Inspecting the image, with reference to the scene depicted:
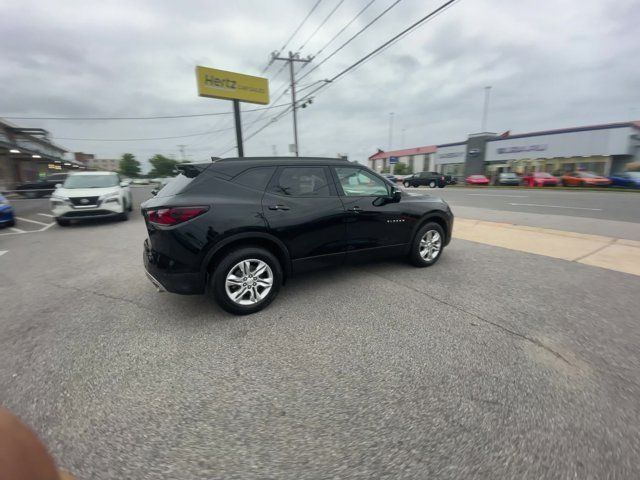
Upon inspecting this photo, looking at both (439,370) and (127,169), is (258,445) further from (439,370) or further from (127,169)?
(127,169)

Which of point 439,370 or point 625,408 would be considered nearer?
point 625,408

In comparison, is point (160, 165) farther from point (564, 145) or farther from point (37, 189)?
point (564, 145)

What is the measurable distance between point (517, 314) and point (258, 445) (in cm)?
287

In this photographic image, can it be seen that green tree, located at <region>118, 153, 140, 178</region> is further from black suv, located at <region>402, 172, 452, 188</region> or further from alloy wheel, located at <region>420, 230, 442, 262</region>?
alloy wheel, located at <region>420, 230, 442, 262</region>

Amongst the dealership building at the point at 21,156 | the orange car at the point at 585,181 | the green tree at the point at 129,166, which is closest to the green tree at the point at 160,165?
the green tree at the point at 129,166

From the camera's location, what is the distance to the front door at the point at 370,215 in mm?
3990

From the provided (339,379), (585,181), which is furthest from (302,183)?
(585,181)

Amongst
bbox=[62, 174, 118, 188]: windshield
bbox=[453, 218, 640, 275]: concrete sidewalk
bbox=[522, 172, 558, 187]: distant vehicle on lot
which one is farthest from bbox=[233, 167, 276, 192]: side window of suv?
bbox=[522, 172, 558, 187]: distant vehicle on lot

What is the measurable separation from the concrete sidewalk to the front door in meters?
3.00

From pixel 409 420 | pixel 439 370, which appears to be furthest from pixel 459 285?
pixel 409 420

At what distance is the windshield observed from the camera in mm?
9677

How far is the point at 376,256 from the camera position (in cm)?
429

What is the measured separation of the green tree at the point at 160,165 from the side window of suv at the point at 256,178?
115233mm

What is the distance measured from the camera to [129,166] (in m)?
105
